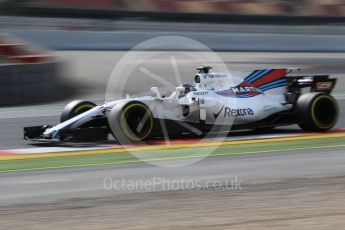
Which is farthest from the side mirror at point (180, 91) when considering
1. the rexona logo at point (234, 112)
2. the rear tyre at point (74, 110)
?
the rear tyre at point (74, 110)

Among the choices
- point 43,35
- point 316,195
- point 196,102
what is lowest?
point 316,195

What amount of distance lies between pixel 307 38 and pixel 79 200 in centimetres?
2297

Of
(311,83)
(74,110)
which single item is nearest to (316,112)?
(311,83)

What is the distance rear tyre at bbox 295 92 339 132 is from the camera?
1068cm

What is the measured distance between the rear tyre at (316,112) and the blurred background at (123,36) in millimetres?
7350

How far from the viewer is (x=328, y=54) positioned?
90.7 feet

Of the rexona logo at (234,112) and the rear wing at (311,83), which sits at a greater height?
the rear wing at (311,83)

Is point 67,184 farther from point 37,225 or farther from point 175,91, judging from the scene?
point 175,91

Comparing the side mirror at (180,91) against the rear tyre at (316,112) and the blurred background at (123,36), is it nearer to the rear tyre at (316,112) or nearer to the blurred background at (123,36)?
the rear tyre at (316,112)

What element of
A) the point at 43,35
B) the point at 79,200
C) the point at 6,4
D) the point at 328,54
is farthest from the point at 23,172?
the point at 6,4

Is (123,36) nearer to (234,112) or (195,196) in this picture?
(234,112)

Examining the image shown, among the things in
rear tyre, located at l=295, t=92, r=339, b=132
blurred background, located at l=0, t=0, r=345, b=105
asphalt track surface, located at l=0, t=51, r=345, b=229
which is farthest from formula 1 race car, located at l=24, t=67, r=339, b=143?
blurred background, located at l=0, t=0, r=345, b=105

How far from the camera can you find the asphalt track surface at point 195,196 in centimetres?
554

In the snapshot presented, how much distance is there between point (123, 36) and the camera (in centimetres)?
2600
